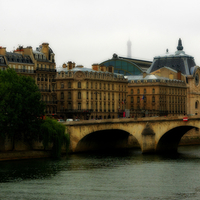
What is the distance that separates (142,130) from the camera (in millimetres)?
114688

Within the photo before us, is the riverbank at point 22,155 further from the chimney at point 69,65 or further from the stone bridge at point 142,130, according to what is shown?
the chimney at point 69,65

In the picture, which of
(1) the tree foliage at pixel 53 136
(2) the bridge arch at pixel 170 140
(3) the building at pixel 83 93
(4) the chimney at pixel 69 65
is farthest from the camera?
(4) the chimney at pixel 69 65

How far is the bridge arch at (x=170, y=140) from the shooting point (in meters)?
117

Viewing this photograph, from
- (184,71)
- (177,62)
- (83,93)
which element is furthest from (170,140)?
(177,62)

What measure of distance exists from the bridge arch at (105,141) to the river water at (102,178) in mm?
9136

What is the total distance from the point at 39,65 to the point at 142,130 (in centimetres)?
3849

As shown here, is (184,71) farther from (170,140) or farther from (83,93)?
(170,140)

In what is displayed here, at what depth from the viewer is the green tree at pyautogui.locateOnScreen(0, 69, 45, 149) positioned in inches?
4001

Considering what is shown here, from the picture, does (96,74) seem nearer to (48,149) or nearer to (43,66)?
(43,66)

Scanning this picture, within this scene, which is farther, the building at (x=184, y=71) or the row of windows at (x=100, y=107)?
the building at (x=184, y=71)

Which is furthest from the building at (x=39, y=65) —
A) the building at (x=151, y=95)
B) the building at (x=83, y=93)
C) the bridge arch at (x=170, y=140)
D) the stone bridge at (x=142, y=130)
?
the bridge arch at (x=170, y=140)

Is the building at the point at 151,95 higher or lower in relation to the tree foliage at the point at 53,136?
higher

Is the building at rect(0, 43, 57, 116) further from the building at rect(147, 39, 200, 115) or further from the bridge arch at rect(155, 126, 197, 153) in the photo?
the building at rect(147, 39, 200, 115)

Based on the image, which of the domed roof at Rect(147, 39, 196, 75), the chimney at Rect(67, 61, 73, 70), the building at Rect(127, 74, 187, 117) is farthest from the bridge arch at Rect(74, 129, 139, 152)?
the domed roof at Rect(147, 39, 196, 75)
